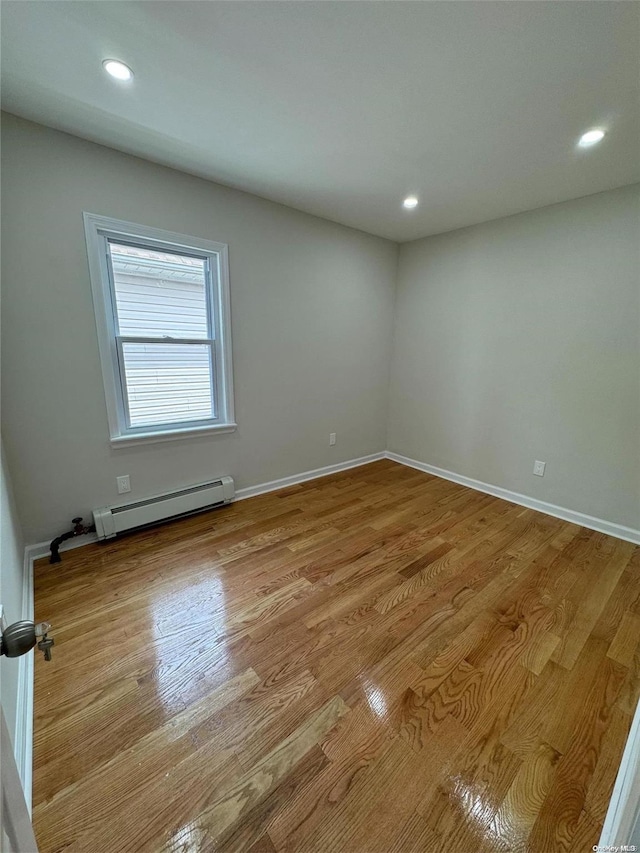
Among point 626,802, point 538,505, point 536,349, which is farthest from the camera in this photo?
point 538,505

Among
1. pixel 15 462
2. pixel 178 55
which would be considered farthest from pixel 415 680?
pixel 178 55

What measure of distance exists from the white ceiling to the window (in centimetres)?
53

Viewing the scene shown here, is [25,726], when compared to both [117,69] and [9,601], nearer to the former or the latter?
[9,601]

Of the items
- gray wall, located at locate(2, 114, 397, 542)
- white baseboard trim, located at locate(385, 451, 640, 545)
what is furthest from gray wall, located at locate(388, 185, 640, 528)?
gray wall, located at locate(2, 114, 397, 542)

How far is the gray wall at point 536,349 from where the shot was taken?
239cm

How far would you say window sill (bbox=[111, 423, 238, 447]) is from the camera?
2.30 m

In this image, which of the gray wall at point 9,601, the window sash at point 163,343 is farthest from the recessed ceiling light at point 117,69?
the gray wall at point 9,601

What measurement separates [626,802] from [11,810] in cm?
151

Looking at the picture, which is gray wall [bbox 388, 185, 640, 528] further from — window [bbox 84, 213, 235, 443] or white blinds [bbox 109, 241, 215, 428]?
white blinds [bbox 109, 241, 215, 428]

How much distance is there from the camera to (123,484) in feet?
7.73

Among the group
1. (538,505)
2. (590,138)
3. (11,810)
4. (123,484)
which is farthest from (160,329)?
(538,505)

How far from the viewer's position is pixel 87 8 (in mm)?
1167

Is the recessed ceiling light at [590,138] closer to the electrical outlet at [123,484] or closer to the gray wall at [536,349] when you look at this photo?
the gray wall at [536,349]

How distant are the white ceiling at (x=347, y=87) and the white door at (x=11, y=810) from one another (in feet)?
7.00
